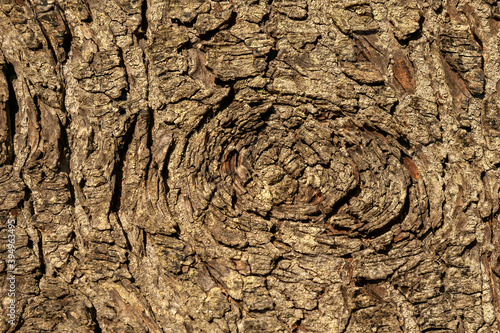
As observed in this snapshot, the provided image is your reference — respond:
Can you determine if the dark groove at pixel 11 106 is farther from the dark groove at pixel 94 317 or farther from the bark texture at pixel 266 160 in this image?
the dark groove at pixel 94 317

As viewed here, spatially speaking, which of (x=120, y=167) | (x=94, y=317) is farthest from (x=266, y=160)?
(x=94, y=317)

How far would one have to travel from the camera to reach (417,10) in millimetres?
2412

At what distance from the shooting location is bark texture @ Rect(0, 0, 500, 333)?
240 centimetres

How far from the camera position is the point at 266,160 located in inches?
98.2

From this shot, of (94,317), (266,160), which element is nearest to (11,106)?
(94,317)

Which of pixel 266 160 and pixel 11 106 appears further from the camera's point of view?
pixel 11 106

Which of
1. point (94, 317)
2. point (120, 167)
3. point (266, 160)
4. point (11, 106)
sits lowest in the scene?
point (94, 317)

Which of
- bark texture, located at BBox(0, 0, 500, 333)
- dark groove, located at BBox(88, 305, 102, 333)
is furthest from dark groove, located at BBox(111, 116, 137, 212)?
dark groove, located at BBox(88, 305, 102, 333)

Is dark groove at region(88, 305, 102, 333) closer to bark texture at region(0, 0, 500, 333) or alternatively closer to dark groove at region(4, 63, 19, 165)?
bark texture at region(0, 0, 500, 333)

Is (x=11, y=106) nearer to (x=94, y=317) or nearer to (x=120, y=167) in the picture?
(x=120, y=167)

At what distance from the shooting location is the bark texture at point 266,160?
7.88 ft

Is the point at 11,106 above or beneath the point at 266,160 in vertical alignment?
above

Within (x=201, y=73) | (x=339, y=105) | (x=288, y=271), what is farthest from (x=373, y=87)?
(x=288, y=271)

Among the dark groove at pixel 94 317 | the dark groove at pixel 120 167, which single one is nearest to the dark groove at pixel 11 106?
the dark groove at pixel 120 167
